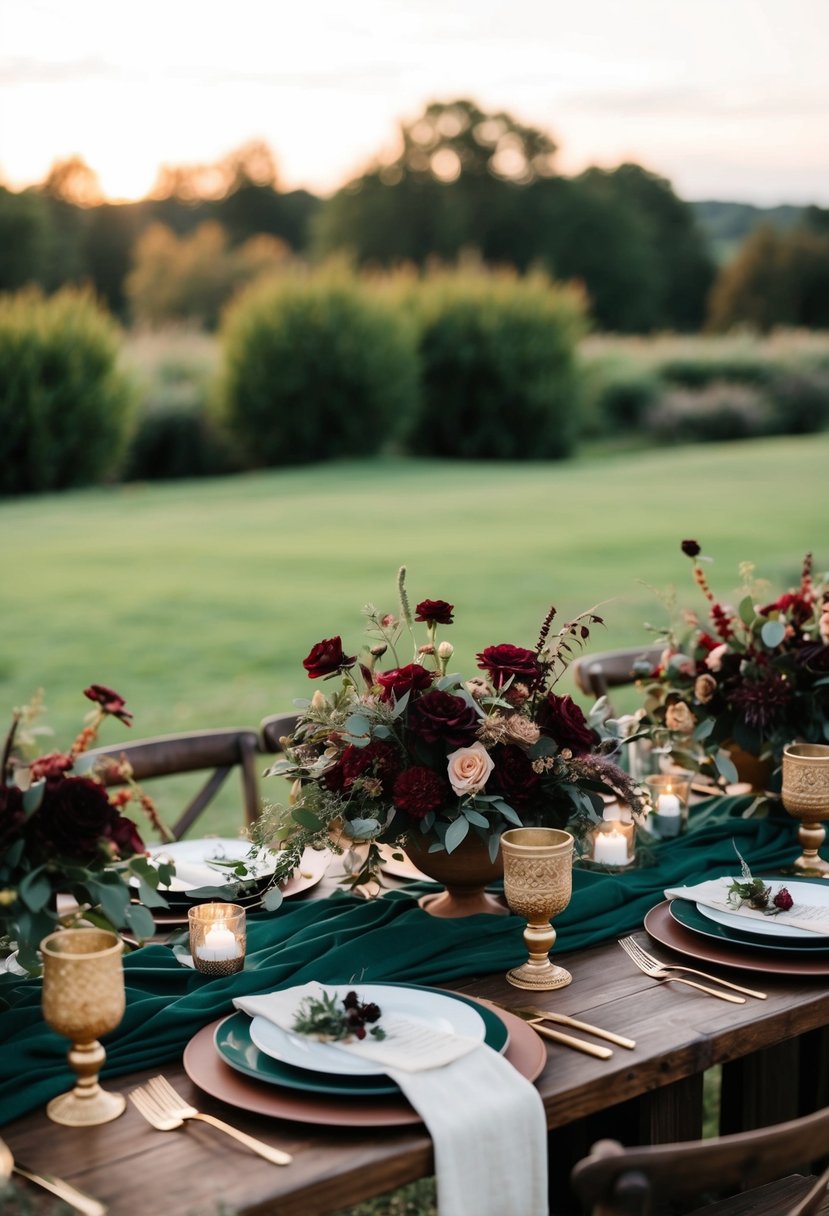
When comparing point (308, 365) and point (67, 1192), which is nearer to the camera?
point (67, 1192)

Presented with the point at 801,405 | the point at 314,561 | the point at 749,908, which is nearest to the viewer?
the point at 749,908

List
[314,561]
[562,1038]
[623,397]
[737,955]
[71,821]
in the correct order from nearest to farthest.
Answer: [71,821] → [562,1038] → [737,955] → [314,561] → [623,397]

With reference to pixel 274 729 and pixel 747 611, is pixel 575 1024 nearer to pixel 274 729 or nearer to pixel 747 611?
pixel 747 611

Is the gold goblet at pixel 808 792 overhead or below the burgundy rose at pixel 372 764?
below

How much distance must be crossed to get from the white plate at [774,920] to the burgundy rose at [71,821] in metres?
0.95

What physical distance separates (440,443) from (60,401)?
7.24 metres

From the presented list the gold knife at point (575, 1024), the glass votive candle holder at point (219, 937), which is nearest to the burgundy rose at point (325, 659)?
the glass votive candle holder at point (219, 937)

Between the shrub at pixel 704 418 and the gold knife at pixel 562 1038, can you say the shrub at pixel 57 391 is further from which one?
the gold knife at pixel 562 1038

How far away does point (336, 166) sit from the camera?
177 ft

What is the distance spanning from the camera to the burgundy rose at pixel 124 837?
1.60 meters

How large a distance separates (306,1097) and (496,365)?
2028cm

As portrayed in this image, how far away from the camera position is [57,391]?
16781mm

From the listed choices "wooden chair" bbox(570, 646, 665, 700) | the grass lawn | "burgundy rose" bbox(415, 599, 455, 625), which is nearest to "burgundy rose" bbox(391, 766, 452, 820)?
"burgundy rose" bbox(415, 599, 455, 625)

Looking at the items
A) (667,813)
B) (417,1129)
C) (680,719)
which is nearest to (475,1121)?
(417,1129)
